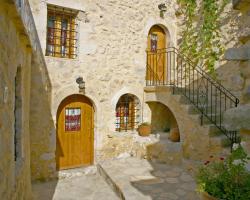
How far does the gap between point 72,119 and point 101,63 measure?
1.72 m

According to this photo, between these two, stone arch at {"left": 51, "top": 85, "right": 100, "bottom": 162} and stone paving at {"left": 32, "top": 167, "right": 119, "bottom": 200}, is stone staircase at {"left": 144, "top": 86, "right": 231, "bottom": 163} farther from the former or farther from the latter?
stone paving at {"left": 32, "top": 167, "right": 119, "bottom": 200}

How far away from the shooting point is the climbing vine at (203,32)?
8133mm

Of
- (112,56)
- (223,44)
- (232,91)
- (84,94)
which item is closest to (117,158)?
(84,94)

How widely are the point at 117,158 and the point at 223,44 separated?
452 cm

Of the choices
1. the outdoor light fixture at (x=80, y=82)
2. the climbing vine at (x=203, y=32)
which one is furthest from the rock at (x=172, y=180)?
the climbing vine at (x=203, y=32)

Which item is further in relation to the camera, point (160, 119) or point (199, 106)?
point (160, 119)

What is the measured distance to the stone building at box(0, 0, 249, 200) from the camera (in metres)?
6.59

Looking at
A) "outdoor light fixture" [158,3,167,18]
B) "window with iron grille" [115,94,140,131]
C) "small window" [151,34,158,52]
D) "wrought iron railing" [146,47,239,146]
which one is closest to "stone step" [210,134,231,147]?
"wrought iron railing" [146,47,239,146]

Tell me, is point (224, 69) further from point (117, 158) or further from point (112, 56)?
point (117, 158)

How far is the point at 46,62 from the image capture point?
6.68 metres

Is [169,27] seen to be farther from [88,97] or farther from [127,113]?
[88,97]

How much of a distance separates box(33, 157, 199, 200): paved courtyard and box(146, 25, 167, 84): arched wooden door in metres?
2.88

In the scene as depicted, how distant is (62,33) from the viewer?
718 cm

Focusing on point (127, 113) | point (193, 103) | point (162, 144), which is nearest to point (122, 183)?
point (162, 144)
